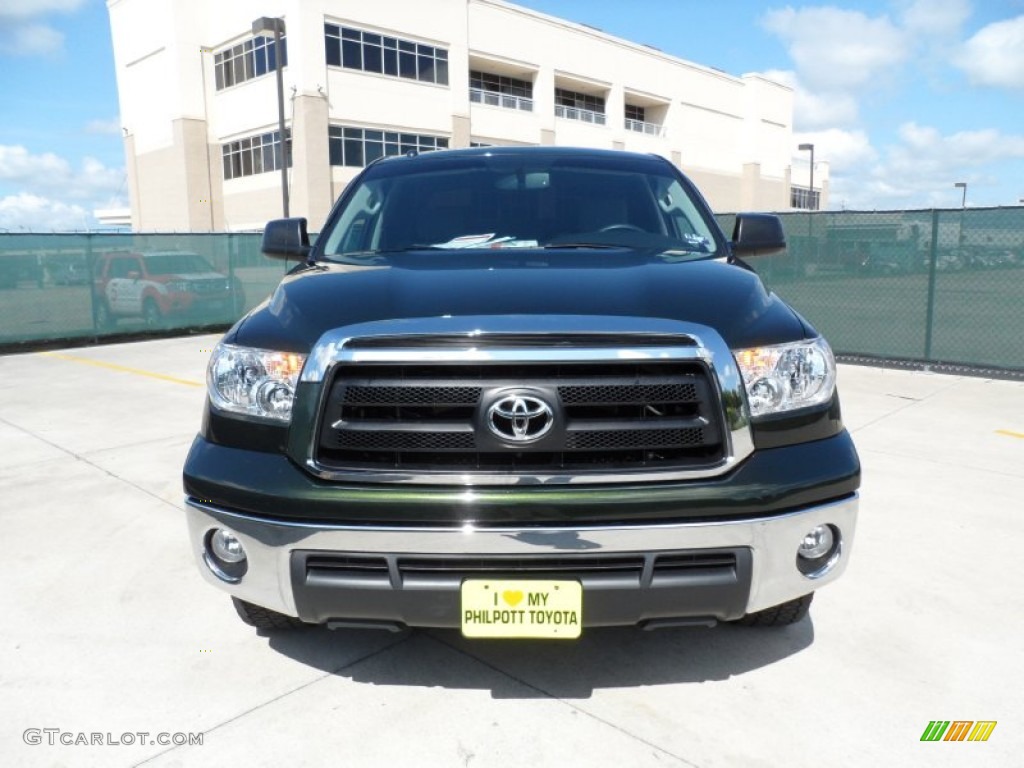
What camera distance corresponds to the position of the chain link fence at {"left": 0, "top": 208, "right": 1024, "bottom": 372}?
9.10 meters

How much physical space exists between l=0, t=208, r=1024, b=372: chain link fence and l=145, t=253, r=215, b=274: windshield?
0.02m

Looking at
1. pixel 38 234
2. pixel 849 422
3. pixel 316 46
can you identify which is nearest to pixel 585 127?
pixel 316 46

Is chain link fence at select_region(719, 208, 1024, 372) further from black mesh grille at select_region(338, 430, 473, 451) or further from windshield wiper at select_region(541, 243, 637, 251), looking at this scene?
black mesh grille at select_region(338, 430, 473, 451)

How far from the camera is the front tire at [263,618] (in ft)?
9.57

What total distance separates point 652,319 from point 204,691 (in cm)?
198

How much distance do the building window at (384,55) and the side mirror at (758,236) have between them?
32.1 metres

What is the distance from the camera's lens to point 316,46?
3142 centimetres

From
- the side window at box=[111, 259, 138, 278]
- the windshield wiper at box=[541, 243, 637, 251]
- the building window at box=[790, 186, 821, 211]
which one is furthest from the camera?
the building window at box=[790, 186, 821, 211]

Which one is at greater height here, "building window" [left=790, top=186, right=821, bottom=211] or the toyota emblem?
"building window" [left=790, top=186, right=821, bottom=211]

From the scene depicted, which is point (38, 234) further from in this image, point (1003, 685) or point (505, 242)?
point (1003, 685)

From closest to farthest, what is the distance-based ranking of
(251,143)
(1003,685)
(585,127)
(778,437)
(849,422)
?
(778,437) < (1003,685) < (849,422) < (251,143) < (585,127)
